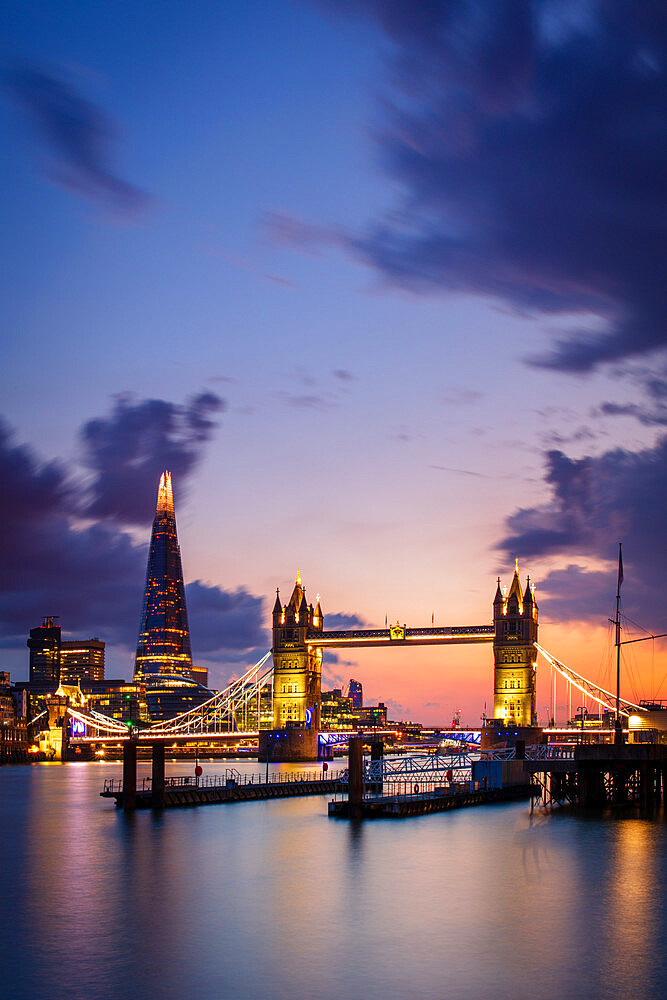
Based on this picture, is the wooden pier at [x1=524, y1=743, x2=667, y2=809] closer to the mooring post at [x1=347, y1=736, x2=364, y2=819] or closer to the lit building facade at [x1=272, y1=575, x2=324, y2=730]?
the mooring post at [x1=347, y1=736, x2=364, y2=819]

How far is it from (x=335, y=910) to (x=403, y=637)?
129509 mm

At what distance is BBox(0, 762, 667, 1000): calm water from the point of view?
102 feet

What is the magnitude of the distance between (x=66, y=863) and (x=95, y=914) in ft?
46.5

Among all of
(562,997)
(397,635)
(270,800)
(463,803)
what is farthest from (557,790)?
(397,635)

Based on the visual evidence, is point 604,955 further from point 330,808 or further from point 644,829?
point 330,808

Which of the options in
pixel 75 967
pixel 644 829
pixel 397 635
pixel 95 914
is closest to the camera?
pixel 75 967

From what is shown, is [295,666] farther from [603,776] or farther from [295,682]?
[603,776]

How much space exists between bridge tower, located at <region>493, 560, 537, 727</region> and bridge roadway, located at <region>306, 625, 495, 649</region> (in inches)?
106

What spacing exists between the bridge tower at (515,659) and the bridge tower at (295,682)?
2824 cm

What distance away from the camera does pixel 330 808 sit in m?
71.4

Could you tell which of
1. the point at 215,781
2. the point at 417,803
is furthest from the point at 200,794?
the point at 215,781

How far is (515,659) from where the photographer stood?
163250mm

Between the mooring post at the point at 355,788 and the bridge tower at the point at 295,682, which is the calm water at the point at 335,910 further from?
the bridge tower at the point at 295,682

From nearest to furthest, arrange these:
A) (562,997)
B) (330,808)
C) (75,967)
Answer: (562,997)
(75,967)
(330,808)
